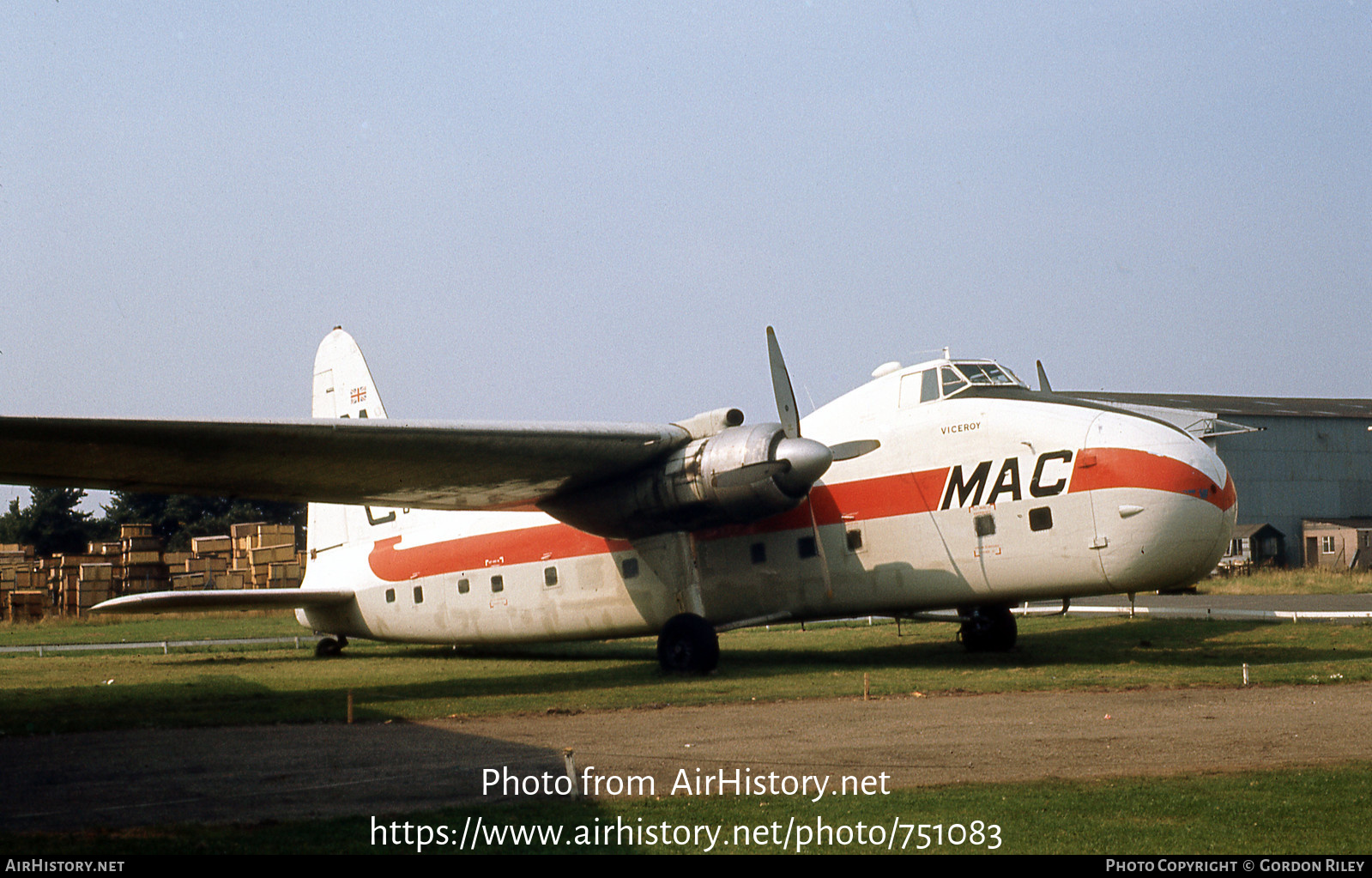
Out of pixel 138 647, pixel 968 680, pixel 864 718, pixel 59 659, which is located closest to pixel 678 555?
pixel 968 680

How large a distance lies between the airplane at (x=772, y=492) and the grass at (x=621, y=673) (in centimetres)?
108

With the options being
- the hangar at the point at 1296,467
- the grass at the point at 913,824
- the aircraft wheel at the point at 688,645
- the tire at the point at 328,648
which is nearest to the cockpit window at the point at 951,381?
the aircraft wheel at the point at 688,645

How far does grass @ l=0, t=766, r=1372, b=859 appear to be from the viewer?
6270mm

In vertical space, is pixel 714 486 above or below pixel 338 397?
below

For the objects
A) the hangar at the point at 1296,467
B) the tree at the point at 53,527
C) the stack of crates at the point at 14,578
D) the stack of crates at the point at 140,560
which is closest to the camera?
the stack of crates at the point at 14,578

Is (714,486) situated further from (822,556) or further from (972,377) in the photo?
(972,377)

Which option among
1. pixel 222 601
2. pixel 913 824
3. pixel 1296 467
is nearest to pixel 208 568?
pixel 222 601

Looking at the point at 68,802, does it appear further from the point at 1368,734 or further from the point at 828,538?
the point at 828,538

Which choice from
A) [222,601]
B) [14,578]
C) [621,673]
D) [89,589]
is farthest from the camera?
[14,578]

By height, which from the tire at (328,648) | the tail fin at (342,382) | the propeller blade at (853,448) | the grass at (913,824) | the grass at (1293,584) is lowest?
the grass at (1293,584)

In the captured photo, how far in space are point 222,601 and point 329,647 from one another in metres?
2.97

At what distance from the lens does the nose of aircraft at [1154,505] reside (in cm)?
1502

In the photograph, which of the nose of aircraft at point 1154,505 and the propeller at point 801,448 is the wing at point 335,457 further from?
the nose of aircraft at point 1154,505

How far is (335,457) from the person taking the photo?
15.4 metres
